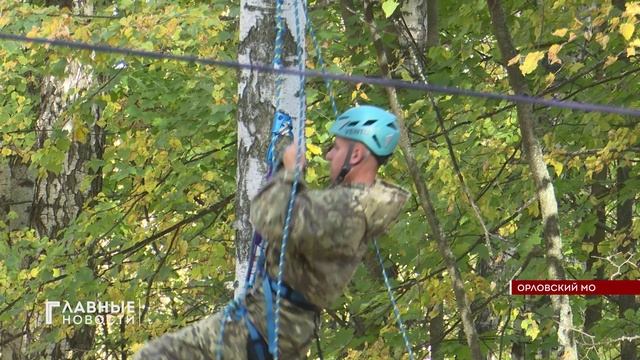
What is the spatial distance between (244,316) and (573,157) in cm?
416

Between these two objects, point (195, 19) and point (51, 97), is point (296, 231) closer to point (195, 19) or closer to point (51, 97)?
point (195, 19)

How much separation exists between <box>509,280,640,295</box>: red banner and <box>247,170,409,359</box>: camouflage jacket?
3664 mm

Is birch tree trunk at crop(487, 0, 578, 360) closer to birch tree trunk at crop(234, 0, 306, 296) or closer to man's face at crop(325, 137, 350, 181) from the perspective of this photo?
→ birch tree trunk at crop(234, 0, 306, 296)

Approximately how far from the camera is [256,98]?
16.8ft

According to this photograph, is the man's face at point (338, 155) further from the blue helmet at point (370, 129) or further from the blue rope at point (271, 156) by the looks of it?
the blue rope at point (271, 156)

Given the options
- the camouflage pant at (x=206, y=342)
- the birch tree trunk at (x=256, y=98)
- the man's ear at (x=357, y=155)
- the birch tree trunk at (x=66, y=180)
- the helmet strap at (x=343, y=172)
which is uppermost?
the birch tree trunk at (x=66, y=180)

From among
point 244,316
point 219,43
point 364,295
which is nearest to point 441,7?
point 219,43

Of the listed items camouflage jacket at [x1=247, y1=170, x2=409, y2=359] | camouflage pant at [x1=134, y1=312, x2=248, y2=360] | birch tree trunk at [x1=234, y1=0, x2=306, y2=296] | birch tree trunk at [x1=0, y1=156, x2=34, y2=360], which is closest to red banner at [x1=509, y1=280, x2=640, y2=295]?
birch tree trunk at [x1=234, y1=0, x2=306, y2=296]

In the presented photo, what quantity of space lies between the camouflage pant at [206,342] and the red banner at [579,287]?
3768mm

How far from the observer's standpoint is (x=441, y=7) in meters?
9.27

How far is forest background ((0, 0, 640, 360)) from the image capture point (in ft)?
24.4

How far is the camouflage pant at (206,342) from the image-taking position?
13.1 feet

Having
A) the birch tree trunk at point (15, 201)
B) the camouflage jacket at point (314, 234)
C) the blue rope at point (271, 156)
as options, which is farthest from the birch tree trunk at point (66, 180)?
the camouflage jacket at point (314, 234)

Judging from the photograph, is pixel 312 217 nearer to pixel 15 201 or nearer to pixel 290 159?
pixel 290 159
